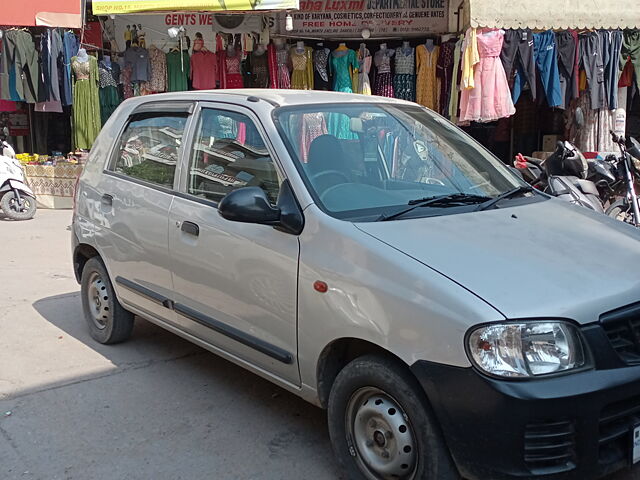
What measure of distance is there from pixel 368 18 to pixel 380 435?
28.5ft

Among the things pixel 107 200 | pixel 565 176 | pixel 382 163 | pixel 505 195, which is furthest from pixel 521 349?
pixel 565 176

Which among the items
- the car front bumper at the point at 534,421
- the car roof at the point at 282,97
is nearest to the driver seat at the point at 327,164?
the car roof at the point at 282,97

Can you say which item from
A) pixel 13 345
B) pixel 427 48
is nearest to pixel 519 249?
pixel 13 345

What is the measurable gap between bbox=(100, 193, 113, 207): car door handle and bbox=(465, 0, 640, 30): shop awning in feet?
20.1

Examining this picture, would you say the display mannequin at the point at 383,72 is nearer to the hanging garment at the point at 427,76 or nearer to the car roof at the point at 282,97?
the hanging garment at the point at 427,76

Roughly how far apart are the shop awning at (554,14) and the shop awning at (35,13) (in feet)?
20.2

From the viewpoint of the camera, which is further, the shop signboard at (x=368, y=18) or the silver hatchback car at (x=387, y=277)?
the shop signboard at (x=368, y=18)

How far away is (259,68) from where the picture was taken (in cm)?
1070

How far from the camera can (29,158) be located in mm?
11734

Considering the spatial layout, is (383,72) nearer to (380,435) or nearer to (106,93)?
(106,93)

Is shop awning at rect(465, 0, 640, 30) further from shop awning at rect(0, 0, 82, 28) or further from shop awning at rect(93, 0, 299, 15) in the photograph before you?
shop awning at rect(0, 0, 82, 28)

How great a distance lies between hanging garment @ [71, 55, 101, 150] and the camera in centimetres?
1084

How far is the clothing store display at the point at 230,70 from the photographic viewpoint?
1074cm

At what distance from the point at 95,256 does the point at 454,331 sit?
340 cm
